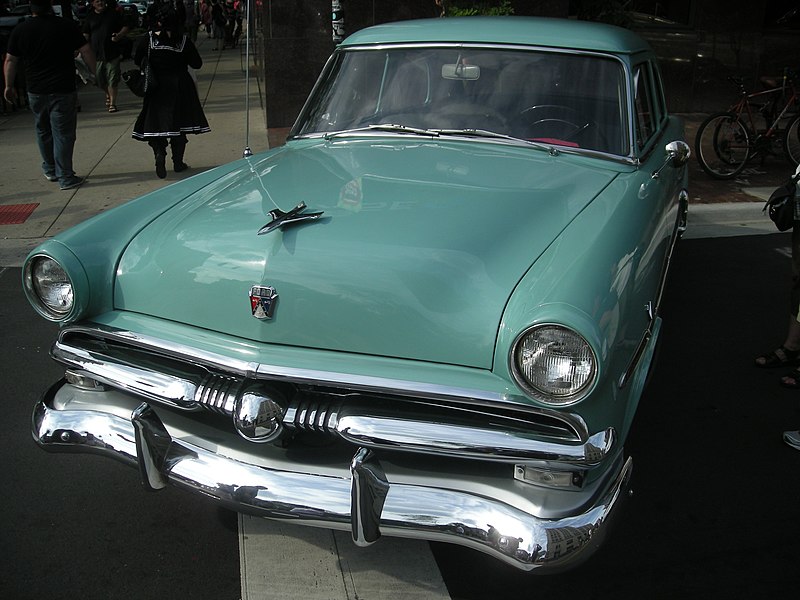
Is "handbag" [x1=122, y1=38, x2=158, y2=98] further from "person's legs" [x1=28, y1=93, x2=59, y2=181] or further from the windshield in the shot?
the windshield

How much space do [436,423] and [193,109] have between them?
6.58m

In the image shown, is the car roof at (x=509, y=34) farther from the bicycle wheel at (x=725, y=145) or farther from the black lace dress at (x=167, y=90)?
the bicycle wheel at (x=725, y=145)

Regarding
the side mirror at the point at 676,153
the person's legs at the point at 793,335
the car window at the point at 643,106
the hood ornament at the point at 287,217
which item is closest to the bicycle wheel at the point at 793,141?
the person's legs at the point at 793,335

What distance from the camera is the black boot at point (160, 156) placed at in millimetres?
8062

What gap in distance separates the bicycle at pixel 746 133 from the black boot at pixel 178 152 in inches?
212

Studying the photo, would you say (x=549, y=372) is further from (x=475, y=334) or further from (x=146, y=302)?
(x=146, y=302)

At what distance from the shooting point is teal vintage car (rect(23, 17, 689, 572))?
7.54 feet

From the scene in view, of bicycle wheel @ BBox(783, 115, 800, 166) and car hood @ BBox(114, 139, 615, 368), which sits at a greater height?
car hood @ BBox(114, 139, 615, 368)

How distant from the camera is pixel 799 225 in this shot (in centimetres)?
426

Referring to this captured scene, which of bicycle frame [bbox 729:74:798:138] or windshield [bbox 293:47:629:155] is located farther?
bicycle frame [bbox 729:74:798:138]

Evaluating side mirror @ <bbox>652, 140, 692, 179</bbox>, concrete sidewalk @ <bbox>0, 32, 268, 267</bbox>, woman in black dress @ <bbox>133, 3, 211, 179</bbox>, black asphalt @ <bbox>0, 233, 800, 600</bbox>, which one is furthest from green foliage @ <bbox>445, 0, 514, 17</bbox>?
black asphalt @ <bbox>0, 233, 800, 600</bbox>

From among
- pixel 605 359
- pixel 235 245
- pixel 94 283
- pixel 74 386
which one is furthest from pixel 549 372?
pixel 74 386

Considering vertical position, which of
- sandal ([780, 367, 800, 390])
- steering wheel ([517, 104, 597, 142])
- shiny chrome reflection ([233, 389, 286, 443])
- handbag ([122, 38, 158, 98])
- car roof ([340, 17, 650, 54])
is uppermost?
car roof ([340, 17, 650, 54])

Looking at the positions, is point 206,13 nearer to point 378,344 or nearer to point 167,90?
point 167,90
